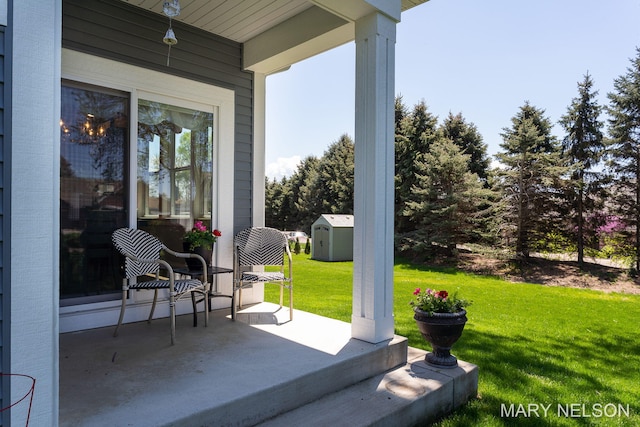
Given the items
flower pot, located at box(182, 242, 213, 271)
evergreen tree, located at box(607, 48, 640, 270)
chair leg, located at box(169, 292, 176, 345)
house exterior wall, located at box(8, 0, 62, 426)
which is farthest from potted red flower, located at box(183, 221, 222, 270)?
evergreen tree, located at box(607, 48, 640, 270)

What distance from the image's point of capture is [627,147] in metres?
9.75

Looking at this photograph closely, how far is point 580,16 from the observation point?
7.61 m

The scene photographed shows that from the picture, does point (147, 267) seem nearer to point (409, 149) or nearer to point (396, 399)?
point (396, 399)

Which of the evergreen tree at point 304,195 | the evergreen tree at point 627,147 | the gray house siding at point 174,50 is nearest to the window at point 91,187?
the gray house siding at point 174,50

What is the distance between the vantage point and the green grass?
278 centimetres

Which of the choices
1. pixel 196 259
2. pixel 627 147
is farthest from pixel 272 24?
pixel 627 147

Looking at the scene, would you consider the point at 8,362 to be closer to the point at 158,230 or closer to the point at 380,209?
the point at 380,209

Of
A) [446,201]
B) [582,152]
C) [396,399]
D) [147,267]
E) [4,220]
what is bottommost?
[396,399]

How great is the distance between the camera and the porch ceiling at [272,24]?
345cm

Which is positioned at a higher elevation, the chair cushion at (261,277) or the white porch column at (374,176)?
the white porch column at (374,176)

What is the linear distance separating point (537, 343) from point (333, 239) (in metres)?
8.05

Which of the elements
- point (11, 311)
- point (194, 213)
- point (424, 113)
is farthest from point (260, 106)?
point (424, 113)

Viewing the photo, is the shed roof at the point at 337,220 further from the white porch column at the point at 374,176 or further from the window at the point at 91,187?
the white porch column at the point at 374,176

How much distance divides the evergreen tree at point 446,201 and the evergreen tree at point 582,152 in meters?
2.16
